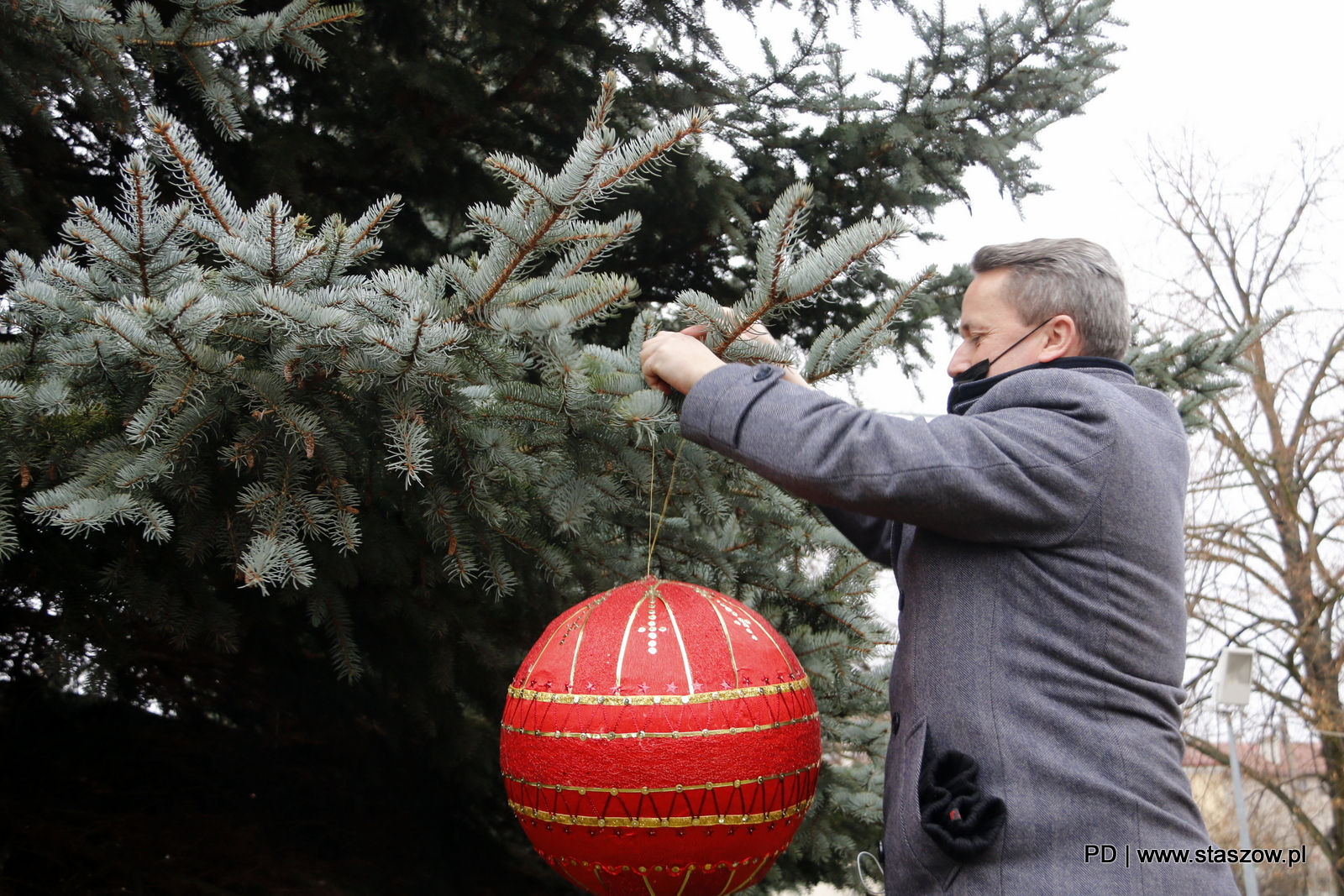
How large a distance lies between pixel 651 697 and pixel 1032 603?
0.62 metres

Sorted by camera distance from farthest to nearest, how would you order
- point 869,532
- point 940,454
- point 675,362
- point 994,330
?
point 869,532, point 994,330, point 675,362, point 940,454

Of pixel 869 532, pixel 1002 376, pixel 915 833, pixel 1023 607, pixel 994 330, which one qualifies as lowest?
pixel 915 833

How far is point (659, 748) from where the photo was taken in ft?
4.57

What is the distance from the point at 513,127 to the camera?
364cm

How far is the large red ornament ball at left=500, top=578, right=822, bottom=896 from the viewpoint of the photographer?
1404 mm

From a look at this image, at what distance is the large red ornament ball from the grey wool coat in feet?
0.73

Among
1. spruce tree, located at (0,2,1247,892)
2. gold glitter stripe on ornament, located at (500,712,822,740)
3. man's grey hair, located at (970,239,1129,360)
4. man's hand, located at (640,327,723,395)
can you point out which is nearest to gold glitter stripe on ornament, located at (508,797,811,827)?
gold glitter stripe on ornament, located at (500,712,822,740)

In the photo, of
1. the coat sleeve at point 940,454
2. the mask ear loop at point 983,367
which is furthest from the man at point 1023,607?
the mask ear loop at point 983,367

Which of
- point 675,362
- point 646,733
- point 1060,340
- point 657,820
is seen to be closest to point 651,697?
point 646,733

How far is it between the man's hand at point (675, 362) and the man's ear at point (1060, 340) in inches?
23.3

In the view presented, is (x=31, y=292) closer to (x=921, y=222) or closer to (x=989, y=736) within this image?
(x=989, y=736)

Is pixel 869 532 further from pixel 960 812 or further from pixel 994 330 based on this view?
pixel 960 812

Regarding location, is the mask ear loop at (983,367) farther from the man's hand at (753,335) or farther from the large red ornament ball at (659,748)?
the large red ornament ball at (659,748)

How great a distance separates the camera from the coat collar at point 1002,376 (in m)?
1.52
